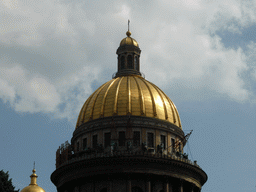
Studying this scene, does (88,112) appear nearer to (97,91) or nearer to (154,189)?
(97,91)

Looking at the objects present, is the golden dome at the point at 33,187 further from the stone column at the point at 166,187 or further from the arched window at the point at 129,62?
the arched window at the point at 129,62

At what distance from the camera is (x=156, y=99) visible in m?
87.9

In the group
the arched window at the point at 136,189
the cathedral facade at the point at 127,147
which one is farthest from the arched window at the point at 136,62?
the arched window at the point at 136,189

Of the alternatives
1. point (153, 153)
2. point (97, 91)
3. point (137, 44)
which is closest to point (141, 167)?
point (153, 153)

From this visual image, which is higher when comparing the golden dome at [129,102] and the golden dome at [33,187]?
the golden dome at [129,102]

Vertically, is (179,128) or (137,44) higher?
(137,44)

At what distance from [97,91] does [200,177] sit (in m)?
18.6

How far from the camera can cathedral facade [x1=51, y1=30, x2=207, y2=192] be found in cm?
8000

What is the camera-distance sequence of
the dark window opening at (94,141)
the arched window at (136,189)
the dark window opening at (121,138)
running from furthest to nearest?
the dark window opening at (94,141) → the dark window opening at (121,138) → the arched window at (136,189)

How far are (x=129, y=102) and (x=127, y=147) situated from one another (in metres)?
7.01

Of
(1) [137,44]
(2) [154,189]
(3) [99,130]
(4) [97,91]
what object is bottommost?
(2) [154,189]

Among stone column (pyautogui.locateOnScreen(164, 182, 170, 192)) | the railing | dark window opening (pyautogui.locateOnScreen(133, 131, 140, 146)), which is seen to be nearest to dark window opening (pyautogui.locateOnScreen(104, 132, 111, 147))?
the railing

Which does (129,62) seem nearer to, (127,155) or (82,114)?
(82,114)

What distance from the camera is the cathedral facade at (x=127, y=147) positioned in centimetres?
8000
